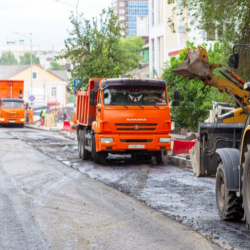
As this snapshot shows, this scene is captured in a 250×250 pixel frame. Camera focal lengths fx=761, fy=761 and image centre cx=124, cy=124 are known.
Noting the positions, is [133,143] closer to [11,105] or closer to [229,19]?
[229,19]

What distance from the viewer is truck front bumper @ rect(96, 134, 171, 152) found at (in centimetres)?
2134

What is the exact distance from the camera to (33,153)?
26.6m

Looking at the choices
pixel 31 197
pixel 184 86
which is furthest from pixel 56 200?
pixel 184 86

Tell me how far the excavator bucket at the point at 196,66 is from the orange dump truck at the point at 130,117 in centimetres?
631

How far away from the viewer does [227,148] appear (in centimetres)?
1065

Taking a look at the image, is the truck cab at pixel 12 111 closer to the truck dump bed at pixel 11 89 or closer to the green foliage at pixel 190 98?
the truck dump bed at pixel 11 89

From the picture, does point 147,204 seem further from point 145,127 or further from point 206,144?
point 145,127

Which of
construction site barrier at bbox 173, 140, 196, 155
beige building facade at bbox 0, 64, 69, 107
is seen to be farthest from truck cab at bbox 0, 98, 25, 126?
beige building facade at bbox 0, 64, 69, 107

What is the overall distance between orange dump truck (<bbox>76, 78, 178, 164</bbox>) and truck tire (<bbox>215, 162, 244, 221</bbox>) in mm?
10727

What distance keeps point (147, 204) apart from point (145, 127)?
897cm

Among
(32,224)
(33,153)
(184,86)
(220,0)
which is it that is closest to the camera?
(32,224)

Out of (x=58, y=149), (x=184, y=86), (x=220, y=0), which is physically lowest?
(x=58, y=149)

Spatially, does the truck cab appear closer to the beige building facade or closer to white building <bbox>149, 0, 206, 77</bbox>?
white building <bbox>149, 0, 206, 77</bbox>

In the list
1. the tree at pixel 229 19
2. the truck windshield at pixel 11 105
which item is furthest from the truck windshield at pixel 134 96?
the truck windshield at pixel 11 105
